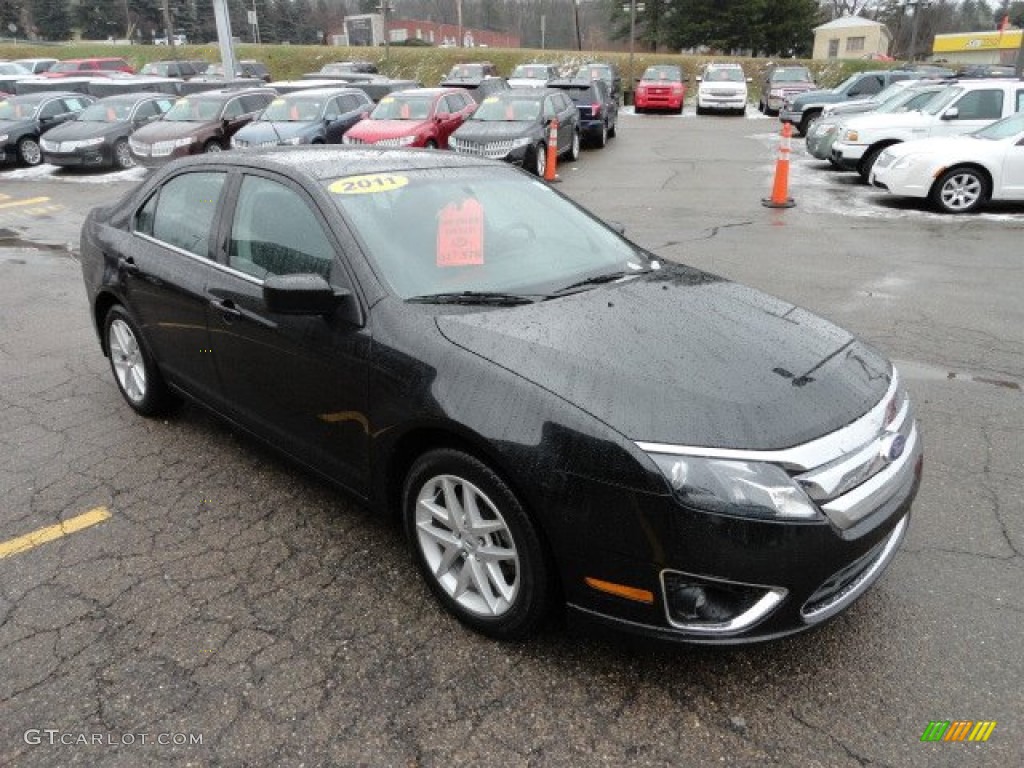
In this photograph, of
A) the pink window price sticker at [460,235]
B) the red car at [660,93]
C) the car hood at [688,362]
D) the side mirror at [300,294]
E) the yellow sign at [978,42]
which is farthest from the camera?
the yellow sign at [978,42]

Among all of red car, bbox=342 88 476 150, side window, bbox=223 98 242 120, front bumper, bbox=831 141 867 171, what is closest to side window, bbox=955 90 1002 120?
front bumper, bbox=831 141 867 171

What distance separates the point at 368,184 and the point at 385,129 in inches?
448

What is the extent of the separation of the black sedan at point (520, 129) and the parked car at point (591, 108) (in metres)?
1.74

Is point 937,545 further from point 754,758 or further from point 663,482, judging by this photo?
point 663,482

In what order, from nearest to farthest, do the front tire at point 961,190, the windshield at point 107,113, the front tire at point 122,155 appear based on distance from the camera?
the front tire at point 961,190, the front tire at point 122,155, the windshield at point 107,113

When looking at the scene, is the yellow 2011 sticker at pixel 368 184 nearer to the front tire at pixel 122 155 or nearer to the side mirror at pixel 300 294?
the side mirror at pixel 300 294

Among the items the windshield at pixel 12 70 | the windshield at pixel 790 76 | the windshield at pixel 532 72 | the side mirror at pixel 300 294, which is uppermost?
the windshield at pixel 12 70

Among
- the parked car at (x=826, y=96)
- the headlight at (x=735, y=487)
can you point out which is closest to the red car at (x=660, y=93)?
the parked car at (x=826, y=96)

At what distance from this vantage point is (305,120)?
15203 mm

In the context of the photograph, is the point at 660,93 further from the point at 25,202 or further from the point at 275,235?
the point at 275,235

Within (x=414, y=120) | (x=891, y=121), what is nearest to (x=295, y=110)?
(x=414, y=120)

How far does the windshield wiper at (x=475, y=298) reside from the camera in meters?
2.86

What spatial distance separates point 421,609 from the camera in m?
2.84

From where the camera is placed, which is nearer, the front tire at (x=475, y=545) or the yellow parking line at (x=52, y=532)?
the front tire at (x=475, y=545)
